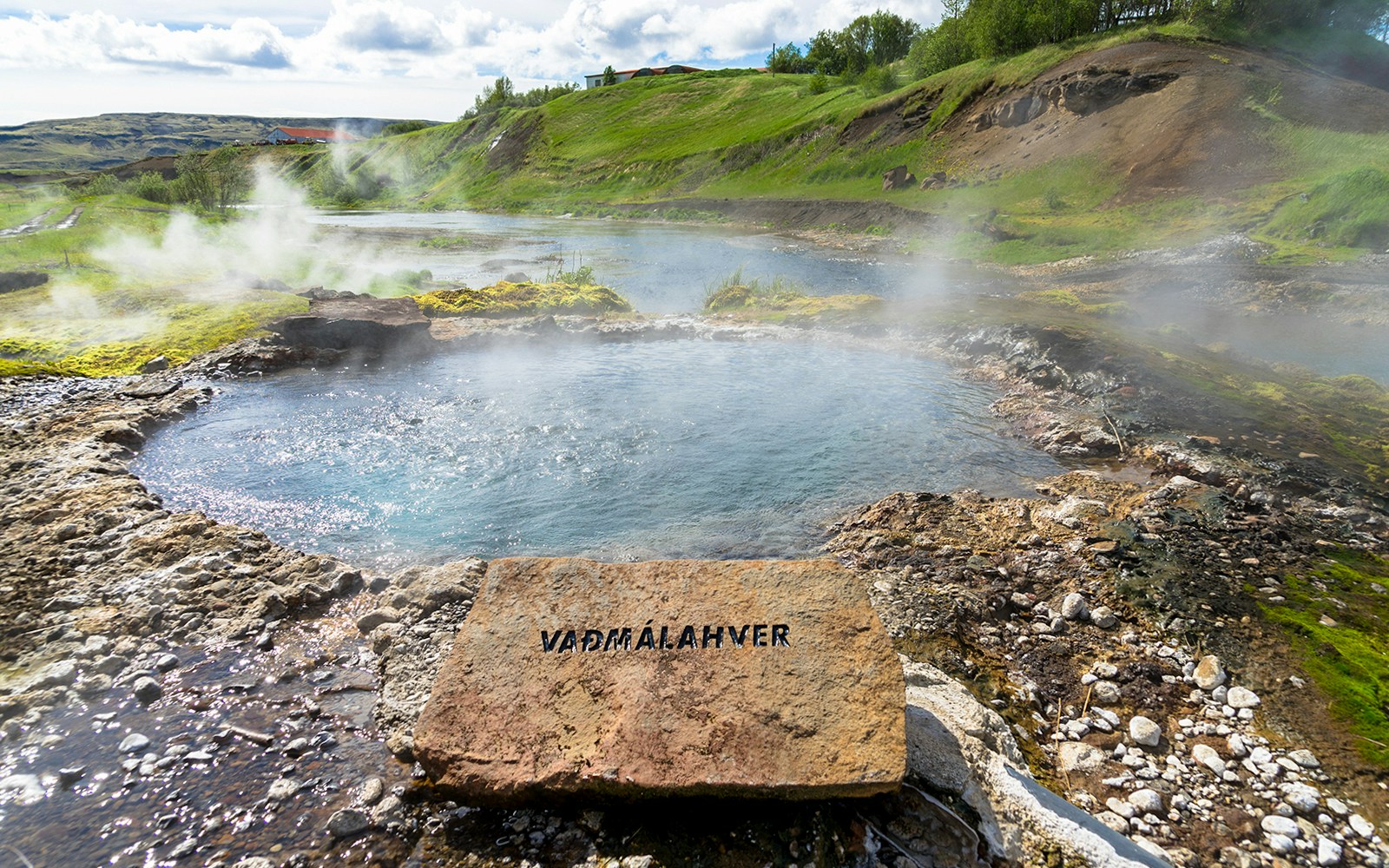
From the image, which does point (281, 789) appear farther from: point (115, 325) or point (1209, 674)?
point (115, 325)

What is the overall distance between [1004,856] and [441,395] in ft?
40.8

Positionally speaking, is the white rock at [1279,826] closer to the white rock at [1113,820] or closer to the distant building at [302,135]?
the white rock at [1113,820]

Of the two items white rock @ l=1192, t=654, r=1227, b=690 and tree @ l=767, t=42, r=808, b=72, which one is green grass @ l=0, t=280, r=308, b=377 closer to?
white rock @ l=1192, t=654, r=1227, b=690

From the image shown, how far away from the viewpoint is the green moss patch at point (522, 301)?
64.2 ft

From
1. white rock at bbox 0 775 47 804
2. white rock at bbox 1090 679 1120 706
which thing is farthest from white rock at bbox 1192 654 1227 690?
white rock at bbox 0 775 47 804

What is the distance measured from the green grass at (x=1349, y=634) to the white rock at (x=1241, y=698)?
1.77 ft

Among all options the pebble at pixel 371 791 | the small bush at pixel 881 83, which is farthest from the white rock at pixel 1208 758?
the small bush at pixel 881 83

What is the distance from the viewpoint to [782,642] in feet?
15.6

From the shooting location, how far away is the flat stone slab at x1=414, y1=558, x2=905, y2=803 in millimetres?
4094

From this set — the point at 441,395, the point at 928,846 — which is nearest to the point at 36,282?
the point at 441,395

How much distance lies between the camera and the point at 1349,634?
20.6 ft

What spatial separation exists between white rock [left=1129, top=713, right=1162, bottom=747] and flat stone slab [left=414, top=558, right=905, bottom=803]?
2.21 meters

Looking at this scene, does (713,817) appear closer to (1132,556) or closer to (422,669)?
(422,669)

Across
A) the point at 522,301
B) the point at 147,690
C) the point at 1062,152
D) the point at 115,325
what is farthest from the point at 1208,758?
the point at 1062,152
